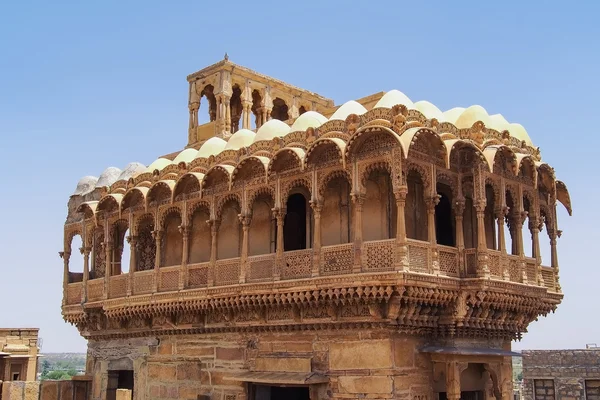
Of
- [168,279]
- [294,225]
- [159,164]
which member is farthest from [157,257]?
[294,225]

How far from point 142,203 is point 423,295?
25.0 ft

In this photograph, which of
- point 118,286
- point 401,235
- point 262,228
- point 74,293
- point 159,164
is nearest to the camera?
point 401,235

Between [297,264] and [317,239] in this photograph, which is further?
[297,264]

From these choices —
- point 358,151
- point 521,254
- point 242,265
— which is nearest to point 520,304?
point 521,254

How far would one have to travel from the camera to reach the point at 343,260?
1327 cm

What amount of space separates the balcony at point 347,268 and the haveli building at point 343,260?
3 cm

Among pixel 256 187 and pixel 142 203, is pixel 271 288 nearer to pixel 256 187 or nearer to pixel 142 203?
→ pixel 256 187

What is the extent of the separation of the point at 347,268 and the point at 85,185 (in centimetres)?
1029

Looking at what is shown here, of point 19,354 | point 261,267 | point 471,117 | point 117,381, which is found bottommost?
point 117,381

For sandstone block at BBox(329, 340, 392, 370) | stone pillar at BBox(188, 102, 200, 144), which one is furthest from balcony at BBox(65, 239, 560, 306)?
stone pillar at BBox(188, 102, 200, 144)

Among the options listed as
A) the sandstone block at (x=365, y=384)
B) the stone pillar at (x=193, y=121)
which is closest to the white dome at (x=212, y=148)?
the stone pillar at (x=193, y=121)

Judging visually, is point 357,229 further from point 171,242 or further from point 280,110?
point 280,110

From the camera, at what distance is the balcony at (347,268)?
504 inches

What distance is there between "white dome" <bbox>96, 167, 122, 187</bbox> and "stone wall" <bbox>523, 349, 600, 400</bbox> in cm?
1519
